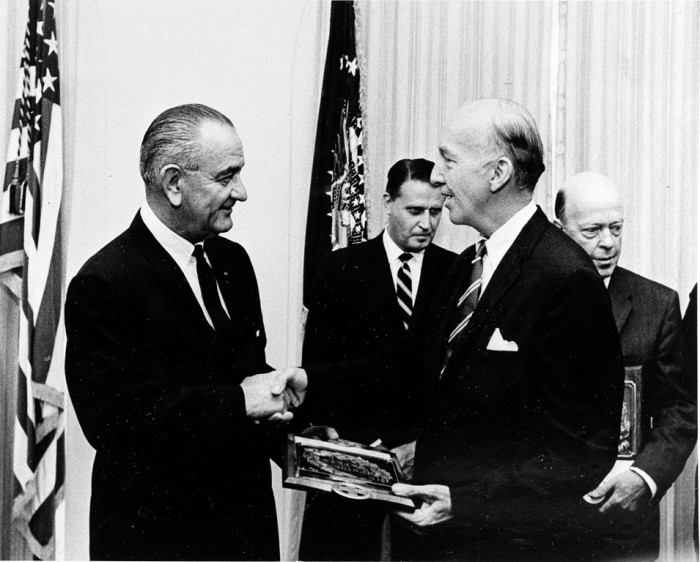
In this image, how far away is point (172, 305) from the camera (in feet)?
9.52

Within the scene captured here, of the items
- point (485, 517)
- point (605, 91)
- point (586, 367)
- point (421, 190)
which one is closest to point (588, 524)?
point (485, 517)

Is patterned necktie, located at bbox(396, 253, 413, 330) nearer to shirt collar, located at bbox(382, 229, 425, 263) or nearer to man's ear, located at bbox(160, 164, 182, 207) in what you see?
shirt collar, located at bbox(382, 229, 425, 263)

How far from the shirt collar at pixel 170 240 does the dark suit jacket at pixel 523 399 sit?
3.04 ft

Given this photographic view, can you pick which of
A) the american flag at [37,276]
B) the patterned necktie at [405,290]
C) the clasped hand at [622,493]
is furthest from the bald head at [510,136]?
the american flag at [37,276]

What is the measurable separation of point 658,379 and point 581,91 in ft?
4.10

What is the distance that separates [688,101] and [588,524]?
180 centimetres

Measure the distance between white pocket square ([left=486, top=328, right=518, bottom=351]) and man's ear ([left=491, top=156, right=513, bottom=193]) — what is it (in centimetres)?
52

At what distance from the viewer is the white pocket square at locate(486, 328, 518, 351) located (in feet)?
8.99

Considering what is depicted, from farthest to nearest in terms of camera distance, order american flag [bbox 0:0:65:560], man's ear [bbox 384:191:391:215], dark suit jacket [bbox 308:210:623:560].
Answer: man's ear [bbox 384:191:391:215] < american flag [bbox 0:0:65:560] < dark suit jacket [bbox 308:210:623:560]

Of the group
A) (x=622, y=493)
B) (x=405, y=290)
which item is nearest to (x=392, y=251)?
(x=405, y=290)

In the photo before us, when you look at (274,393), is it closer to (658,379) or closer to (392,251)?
(392,251)

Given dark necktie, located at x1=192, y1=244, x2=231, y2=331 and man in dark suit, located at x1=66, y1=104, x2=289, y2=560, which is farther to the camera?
dark necktie, located at x1=192, y1=244, x2=231, y2=331

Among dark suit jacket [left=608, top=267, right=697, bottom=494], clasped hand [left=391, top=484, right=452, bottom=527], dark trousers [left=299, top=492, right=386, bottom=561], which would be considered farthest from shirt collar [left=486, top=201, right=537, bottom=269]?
dark trousers [left=299, top=492, right=386, bottom=561]

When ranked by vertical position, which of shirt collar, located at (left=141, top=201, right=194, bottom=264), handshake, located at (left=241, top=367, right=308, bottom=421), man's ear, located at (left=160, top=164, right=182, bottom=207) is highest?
man's ear, located at (left=160, top=164, right=182, bottom=207)
